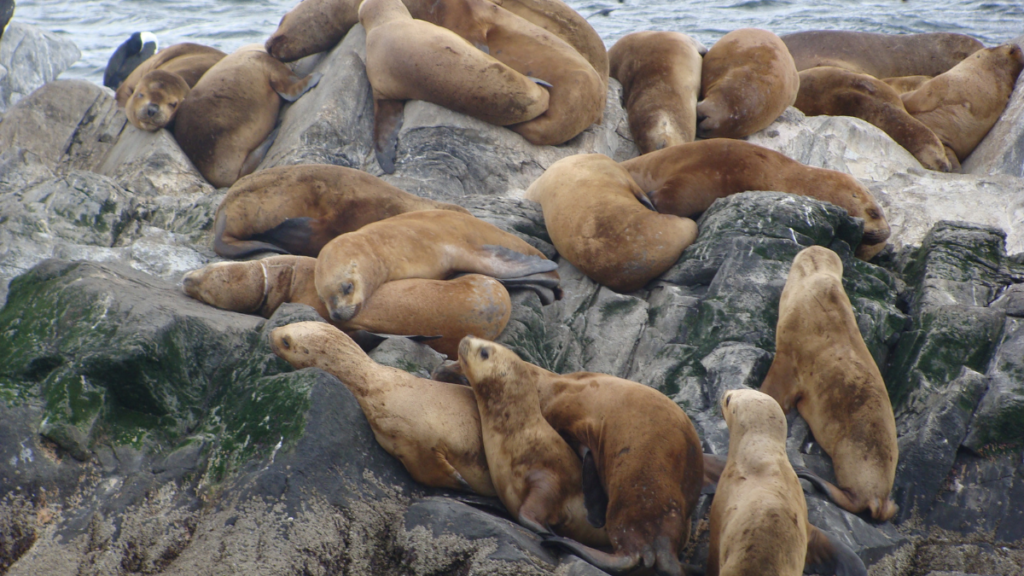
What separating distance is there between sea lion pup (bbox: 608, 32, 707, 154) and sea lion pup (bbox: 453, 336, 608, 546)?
15.0 ft

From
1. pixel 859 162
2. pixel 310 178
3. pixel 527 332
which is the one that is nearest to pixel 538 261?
pixel 527 332

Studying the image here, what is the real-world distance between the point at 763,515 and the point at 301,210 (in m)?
4.00

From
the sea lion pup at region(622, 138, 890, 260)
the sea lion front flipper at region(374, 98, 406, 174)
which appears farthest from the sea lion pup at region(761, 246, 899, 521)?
the sea lion front flipper at region(374, 98, 406, 174)

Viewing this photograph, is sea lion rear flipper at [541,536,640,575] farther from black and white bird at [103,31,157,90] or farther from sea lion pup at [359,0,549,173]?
black and white bird at [103,31,157,90]

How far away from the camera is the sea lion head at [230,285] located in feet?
15.3

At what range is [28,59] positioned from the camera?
16.3 meters

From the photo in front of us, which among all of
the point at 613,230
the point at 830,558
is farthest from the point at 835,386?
the point at 613,230

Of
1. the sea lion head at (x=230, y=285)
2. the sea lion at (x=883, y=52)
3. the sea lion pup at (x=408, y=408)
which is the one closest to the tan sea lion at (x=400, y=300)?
the sea lion head at (x=230, y=285)

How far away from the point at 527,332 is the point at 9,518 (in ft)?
9.19

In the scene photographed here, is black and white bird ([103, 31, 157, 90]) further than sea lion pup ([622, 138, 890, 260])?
Yes

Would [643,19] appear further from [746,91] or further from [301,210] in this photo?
[301,210]

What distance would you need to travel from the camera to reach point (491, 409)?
3623 mm

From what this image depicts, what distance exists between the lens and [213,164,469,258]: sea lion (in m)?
5.70

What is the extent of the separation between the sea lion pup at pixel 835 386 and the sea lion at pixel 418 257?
1.58 metres
